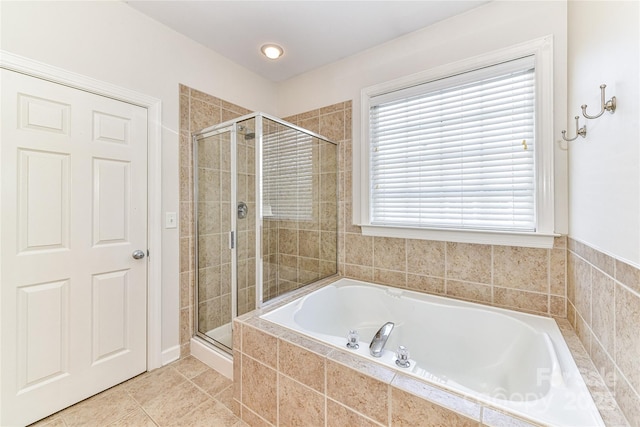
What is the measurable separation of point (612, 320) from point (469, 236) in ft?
2.70

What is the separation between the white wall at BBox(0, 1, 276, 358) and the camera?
1352 mm

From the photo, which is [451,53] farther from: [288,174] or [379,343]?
[379,343]

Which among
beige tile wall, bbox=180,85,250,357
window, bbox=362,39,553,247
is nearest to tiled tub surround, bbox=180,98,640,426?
beige tile wall, bbox=180,85,250,357

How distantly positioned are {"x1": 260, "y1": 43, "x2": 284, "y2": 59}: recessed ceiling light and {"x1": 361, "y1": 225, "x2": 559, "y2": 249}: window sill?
1.65 metres

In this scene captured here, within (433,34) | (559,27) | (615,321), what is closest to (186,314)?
(615,321)

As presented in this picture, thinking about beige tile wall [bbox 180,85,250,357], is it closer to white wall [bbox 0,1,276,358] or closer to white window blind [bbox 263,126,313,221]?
white wall [bbox 0,1,276,358]

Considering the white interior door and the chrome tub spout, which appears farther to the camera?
the white interior door

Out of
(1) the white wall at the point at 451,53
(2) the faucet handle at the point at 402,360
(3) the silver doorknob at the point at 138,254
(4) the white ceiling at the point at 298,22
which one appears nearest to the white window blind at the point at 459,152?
(1) the white wall at the point at 451,53

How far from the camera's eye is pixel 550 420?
0.77 m

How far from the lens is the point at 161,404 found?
1.52m

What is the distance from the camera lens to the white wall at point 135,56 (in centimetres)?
135

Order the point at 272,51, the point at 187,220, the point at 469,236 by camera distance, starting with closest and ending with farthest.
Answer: the point at 469,236 < the point at 187,220 < the point at 272,51

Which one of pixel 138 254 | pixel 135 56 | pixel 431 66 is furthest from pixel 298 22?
pixel 138 254

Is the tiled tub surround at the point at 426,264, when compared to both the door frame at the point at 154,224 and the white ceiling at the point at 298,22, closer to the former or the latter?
the door frame at the point at 154,224
